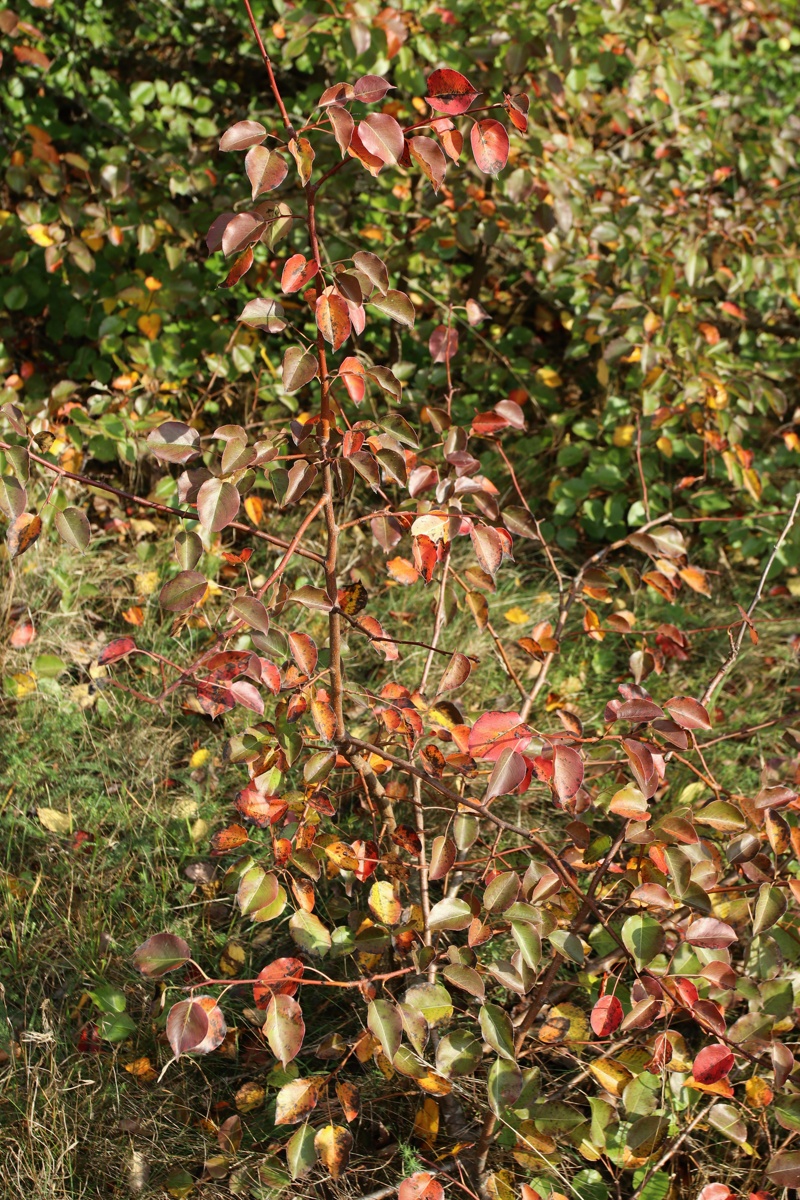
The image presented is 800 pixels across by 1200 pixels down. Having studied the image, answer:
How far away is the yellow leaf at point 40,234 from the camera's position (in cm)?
253

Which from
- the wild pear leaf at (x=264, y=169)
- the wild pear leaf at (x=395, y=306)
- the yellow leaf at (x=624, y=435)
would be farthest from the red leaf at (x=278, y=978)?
the yellow leaf at (x=624, y=435)

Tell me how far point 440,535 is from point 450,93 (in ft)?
1.83

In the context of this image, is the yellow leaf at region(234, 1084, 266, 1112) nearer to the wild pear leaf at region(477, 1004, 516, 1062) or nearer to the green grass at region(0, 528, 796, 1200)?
the green grass at region(0, 528, 796, 1200)

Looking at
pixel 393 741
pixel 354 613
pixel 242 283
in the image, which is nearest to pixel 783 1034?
pixel 393 741

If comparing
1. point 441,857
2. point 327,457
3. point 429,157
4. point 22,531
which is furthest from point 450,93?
point 441,857

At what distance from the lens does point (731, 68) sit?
4.02 m

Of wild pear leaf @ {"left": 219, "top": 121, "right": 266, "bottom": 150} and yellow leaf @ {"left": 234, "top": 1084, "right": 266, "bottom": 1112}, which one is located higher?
wild pear leaf @ {"left": 219, "top": 121, "right": 266, "bottom": 150}

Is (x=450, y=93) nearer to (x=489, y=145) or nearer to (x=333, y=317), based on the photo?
(x=489, y=145)

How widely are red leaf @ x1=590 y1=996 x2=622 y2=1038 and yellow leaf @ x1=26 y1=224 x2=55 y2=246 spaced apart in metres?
2.13

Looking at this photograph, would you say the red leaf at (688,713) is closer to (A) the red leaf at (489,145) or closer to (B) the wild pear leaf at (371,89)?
(A) the red leaf at (489,145)

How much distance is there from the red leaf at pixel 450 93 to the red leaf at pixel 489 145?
5cm

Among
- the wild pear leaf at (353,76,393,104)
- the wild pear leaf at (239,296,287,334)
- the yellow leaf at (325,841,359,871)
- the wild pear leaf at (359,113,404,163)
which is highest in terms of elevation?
the wild pear leaf at (353,76,393,104)

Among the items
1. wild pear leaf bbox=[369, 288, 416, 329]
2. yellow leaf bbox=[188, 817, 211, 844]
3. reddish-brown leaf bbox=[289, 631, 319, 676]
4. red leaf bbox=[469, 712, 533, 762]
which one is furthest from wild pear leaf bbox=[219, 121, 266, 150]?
yellow leaf bbox=[188, 817, 211, 844]

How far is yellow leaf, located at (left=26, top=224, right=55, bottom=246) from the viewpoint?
253cm
